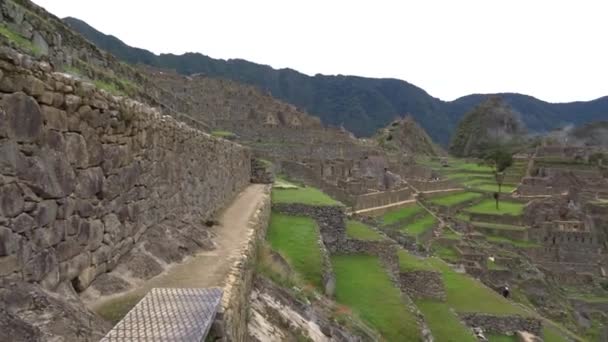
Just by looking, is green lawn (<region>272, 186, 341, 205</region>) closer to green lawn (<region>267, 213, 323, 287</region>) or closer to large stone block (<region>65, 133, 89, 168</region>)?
green lawn (<region>267, 213, 323, 287</region>)

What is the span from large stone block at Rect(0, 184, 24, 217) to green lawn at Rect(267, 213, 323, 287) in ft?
30.1

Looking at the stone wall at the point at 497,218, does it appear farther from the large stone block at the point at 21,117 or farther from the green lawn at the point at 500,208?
the large stone block at the point at 21,117

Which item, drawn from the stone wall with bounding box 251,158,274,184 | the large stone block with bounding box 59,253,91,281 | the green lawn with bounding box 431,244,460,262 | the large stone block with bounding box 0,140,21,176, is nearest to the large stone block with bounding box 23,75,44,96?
the large stone block with bounding box 0,140,21,176

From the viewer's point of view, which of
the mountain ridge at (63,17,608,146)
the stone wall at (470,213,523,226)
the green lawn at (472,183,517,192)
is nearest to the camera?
the stone wall at (470,213,523,226)

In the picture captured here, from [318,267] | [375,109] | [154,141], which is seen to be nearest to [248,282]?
[154,141]

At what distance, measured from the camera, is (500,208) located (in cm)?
5109

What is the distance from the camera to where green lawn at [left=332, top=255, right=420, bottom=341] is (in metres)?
12.6

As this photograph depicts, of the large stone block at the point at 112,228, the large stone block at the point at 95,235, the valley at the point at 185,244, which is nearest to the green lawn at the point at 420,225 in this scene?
the valley at the point at 185,244

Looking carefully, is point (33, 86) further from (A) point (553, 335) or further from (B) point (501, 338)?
(A) point (553, 335)

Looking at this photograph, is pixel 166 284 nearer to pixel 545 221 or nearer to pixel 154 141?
pixel 154 141

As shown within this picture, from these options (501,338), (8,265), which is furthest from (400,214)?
(8,265)

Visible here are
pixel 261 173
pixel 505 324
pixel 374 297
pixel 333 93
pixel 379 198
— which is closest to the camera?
pixel 374 297

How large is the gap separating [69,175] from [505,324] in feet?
55.9

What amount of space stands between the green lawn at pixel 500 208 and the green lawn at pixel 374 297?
111 ft
